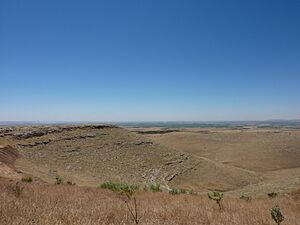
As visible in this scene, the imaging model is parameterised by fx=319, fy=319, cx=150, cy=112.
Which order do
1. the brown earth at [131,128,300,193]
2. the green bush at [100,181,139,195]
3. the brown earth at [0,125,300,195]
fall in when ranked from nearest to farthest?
the green bush at [100,181,139,195]
the brown earth at [0,125,300,195]
the brown earth at [131,128,300,193]

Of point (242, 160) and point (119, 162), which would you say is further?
point (242, 160)

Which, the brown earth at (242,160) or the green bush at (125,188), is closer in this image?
the green bush at (125,188)

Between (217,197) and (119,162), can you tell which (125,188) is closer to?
(217,197)

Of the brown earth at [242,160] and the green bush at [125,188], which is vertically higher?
the green bush at [125,188]

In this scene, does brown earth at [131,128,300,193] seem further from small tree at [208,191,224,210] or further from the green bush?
small tree at [208,191,224,210]

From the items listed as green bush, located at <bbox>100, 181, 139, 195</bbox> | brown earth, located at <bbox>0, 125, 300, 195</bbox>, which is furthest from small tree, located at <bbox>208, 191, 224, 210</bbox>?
brown earth, located at <bbox>0, 125, 300, 195</bbox>

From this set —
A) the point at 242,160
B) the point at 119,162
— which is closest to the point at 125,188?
the point at 119,162

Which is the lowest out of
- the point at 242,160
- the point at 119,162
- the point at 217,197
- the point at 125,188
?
the point at 242,160

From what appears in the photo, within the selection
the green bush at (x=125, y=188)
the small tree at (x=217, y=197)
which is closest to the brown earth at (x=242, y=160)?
the green bush at (x=125, y=188)

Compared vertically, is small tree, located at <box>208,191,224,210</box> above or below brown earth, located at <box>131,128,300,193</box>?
above

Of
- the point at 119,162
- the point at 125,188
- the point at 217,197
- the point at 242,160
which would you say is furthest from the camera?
the point at 242,160

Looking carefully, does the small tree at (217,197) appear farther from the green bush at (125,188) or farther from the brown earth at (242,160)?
the brown earth at (242,160)

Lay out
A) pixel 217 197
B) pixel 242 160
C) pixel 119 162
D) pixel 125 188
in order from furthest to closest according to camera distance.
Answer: pixel 242 160, pixel 119 162, pixel 217 197, pixel 125 188

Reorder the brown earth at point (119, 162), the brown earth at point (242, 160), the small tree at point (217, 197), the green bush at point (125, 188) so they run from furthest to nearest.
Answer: the brown earth at point (242, 160) → the brown earth at point (119, 162) → the small tree at point (217, 197) → the green bush at point (125, 188)
